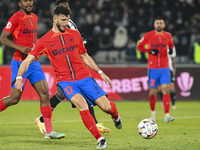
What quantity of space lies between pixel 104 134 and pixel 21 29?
2.29m

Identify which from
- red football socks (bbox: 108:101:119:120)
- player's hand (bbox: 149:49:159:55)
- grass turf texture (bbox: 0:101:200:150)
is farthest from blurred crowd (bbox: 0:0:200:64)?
red football socks (bbox: 108:101:119:120)

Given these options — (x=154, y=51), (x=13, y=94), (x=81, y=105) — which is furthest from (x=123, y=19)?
(x=81, y=105)

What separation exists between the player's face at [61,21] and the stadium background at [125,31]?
835cm

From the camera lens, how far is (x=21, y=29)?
657 centimetres

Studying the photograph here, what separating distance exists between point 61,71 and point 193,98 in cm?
916

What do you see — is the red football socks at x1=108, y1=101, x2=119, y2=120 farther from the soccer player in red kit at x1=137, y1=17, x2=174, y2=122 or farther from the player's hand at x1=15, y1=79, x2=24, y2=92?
the soccer player in red kit at x1=137, y1=17, x2=174, y2=122

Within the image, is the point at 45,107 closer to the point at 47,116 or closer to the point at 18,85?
the point at 47,116

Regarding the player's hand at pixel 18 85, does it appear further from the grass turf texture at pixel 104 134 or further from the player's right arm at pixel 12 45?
the player's right arm at pixel 12 45

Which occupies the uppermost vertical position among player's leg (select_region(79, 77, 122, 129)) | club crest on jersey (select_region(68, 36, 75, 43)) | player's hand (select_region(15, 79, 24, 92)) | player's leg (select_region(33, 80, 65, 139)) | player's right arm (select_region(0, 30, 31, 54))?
club crest on jersey (select_region(68, 36, 75, 43))

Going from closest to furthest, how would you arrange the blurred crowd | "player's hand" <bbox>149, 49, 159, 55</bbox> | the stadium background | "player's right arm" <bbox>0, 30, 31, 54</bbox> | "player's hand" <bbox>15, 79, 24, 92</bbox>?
1. "player's hand" <bbox>15, 79, 24, 92</bbox>
2. "player's right arm" <bbox>0, 30, 31, 54</bbox>
3. "player's hand" <bbox>149, 49, 159, 55</bbox>
4. the stadium background
5. the blurred crowd

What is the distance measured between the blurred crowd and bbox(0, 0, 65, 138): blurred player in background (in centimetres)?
847

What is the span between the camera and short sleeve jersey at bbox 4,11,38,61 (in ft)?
21.4

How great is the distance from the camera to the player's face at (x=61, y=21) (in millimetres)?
5453

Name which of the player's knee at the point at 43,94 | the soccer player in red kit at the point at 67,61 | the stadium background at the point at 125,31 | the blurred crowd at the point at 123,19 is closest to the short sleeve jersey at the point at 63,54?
the soccer player in red kit at the point at 67,61
